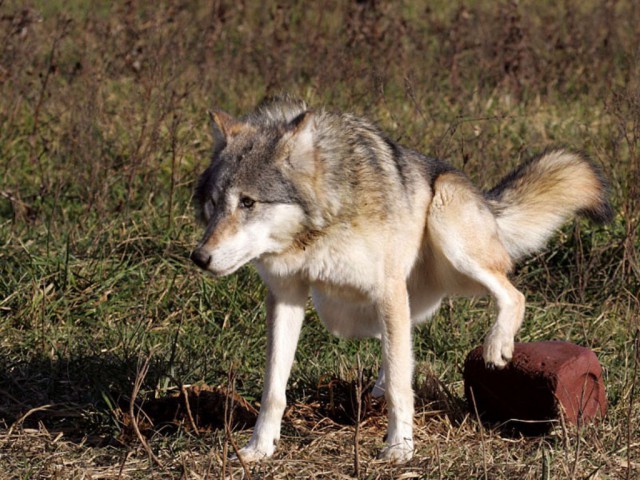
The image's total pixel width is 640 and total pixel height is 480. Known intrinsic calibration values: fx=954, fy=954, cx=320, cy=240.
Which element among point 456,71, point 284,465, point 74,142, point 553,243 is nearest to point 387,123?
point 456,71

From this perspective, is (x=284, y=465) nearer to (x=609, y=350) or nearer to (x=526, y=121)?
(x=609, y=350)

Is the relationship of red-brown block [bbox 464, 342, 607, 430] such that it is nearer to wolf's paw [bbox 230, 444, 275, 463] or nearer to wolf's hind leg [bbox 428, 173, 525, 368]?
wolf's hind leg [bbox 428, 173, 525, 368]

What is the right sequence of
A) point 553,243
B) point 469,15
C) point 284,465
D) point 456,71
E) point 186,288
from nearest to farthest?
point 284,465 < point 186,288 < point 553,243 < point 456,71 < point 469,15

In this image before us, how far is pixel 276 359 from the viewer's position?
4.33 m

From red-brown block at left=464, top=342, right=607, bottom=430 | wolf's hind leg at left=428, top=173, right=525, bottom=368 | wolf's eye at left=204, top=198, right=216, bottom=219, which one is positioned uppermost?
wolf's eye at left=204, top=198, right=216, bottom=219

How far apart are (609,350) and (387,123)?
3.16 meters

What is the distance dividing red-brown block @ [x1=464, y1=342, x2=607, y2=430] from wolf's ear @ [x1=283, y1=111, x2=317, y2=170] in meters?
1.28

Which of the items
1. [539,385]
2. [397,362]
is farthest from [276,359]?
[539,385]

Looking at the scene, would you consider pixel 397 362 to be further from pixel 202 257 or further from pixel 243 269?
pixel 243 269

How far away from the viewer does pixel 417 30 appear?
10.4 meters

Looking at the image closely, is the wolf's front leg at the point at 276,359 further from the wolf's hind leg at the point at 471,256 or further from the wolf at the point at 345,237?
the wolf's hind leg at the point at 471,256

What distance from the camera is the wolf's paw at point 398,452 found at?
13.4ft

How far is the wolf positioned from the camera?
397cm

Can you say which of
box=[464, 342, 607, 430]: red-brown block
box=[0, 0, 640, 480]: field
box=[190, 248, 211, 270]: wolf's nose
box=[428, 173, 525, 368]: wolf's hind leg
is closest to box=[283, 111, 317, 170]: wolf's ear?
box=[190, 248, 211, 270]: wolf's nose
